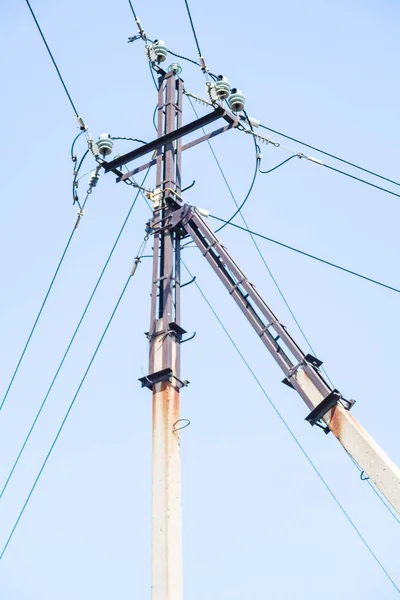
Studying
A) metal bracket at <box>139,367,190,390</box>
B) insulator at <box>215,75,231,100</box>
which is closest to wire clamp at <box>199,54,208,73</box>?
insulator at <box>215,75,231,100</box>

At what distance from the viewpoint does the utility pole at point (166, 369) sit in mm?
12336

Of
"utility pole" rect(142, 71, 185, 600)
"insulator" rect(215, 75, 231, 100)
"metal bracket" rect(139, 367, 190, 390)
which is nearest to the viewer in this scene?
"utility pole" rect(142, 71, 185, 600)

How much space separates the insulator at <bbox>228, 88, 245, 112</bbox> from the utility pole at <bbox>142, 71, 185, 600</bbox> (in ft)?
4.16

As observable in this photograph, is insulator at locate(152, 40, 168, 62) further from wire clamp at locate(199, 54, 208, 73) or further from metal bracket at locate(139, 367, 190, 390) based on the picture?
metal bracket at locate(139, 367, 190, 390)

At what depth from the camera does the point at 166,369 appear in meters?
13.9

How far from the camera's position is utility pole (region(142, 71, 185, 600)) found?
12.3 m

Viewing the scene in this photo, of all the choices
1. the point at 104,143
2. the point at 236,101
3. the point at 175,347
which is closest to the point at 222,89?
the point at 236,101

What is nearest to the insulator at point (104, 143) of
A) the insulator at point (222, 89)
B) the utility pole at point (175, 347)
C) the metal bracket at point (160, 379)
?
the utility pole at point (175, 347)

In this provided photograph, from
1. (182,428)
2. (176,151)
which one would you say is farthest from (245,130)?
(182,428)

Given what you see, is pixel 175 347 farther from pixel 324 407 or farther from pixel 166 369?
pixel 324 407

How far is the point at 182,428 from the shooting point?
13492mm

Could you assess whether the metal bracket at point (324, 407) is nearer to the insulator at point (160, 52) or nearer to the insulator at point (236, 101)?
the insulator at point (236, 101)

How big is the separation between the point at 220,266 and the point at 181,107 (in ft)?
11.9

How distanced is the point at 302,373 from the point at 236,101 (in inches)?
191
